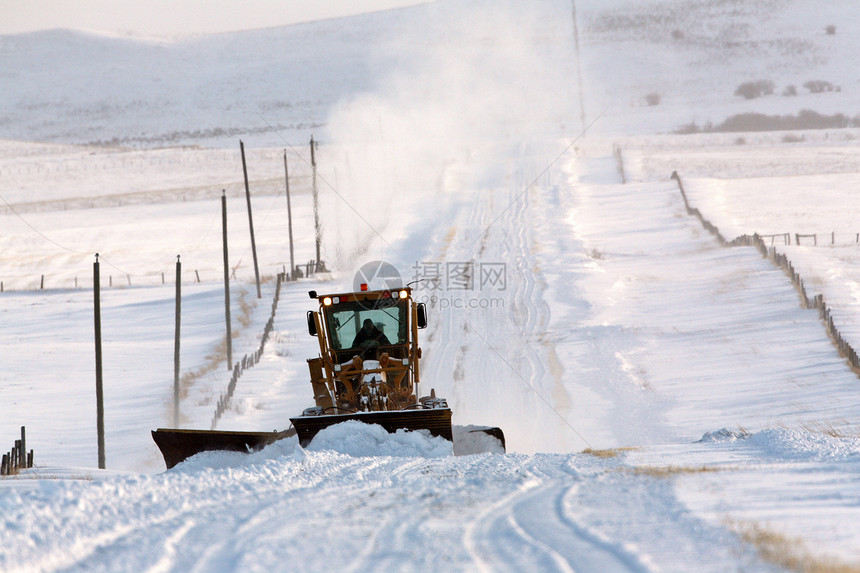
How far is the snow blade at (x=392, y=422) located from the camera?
1162 centimetres

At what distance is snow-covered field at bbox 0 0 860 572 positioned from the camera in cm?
632

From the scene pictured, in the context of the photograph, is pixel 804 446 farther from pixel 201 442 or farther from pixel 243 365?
pixel 243 365

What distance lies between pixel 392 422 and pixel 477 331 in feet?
47.0

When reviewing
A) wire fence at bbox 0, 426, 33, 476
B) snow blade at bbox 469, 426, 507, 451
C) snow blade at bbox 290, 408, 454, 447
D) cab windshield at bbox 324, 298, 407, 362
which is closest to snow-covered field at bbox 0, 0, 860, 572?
snow blade at bbox 290, 408, 454, 447

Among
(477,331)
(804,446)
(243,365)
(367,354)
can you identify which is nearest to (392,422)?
(367,354)

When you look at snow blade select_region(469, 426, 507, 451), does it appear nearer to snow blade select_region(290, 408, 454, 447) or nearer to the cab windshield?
snow blade select_region(290, 408, 454, 447)

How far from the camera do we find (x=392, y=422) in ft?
38.4

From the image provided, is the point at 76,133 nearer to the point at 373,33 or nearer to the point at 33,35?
the point at 373,33

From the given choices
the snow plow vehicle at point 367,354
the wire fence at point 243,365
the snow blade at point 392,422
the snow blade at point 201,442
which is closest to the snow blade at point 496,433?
the snow plow vehicle at point 367,354

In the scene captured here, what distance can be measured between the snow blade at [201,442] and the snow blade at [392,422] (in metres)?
0.81

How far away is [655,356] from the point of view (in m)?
22.5

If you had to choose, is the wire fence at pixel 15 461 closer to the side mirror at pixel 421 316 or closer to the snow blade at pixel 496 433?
the side mirror at pixel 421 316

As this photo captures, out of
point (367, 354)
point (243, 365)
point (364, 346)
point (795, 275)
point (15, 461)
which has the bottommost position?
point (15, 461)

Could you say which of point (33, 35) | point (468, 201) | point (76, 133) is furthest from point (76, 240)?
point (33, 35)
